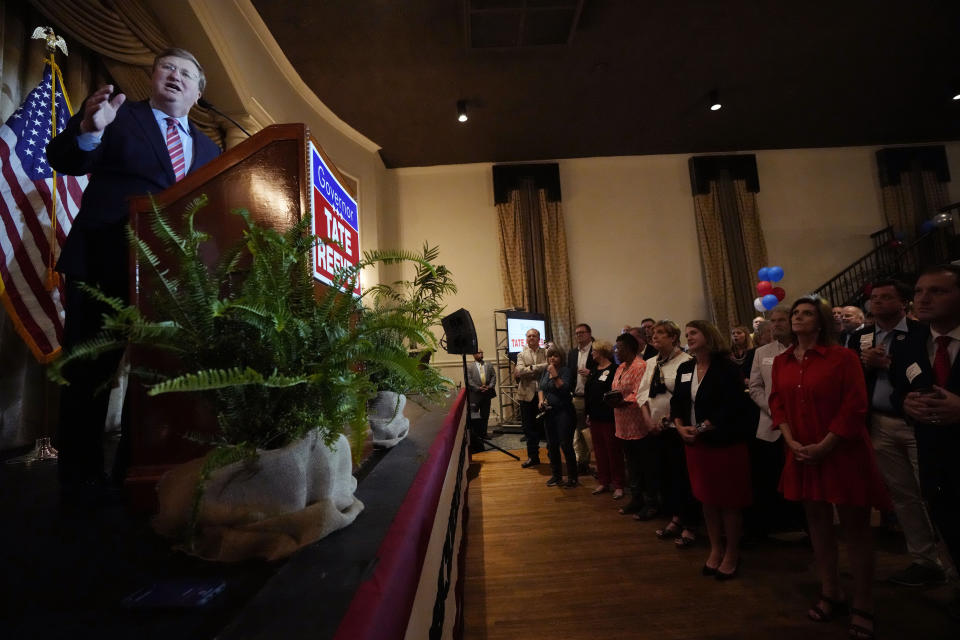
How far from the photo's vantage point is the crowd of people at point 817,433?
1597mm

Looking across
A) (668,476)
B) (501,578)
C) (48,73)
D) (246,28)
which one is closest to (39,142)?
(48,73)

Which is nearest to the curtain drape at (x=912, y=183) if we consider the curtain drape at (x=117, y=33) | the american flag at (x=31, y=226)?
the curtain drape at (x=117, y=33)

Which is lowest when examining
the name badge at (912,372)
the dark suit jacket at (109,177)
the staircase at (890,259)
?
the name badge at (912,372)

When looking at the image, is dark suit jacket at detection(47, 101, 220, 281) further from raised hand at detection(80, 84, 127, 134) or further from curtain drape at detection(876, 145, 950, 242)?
curtain drape at detection(876, 145, 950, 242)

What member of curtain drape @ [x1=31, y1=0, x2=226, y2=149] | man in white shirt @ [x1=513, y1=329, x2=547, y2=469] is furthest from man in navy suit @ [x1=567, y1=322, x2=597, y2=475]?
curtain drape @ [x1=31, y1=0, x2=226, y2=149]

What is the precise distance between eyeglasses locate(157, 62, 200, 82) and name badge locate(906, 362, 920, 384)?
2681 mm

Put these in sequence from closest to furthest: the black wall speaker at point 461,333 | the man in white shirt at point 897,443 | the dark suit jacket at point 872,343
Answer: the dark suit jacket at point 872,343
the man in white shirt at point 897,443
the black wall speaker at point 461,333

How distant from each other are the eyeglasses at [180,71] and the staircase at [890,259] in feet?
28.8

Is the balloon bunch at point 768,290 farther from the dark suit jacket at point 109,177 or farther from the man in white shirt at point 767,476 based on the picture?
the dark suit jacket at point 109,177

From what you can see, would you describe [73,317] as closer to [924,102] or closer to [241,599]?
[241,599]

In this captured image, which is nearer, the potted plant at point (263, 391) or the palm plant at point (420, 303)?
the potted plant at point (263, 391)

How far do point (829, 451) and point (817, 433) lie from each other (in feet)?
0.26

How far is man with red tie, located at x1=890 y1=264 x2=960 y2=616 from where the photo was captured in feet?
4.89

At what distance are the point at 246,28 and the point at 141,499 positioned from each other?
496 centimetres
